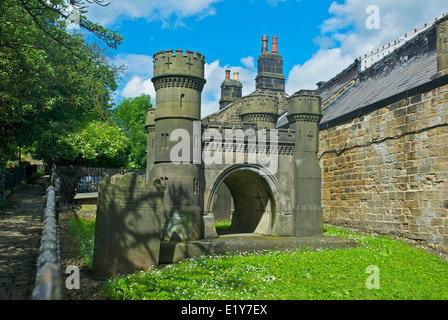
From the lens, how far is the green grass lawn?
6.95 metres

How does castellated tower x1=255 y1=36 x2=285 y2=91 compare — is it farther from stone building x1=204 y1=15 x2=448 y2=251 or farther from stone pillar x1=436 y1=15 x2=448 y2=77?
stone pillar x1=436 y1=15 x2=448 y2=77

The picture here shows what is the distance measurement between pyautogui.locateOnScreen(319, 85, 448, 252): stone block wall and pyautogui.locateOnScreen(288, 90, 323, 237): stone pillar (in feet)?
9.15

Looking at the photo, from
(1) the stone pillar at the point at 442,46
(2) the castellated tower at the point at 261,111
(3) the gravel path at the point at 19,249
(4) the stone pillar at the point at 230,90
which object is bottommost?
(3) the gravel path at the point at 19,249

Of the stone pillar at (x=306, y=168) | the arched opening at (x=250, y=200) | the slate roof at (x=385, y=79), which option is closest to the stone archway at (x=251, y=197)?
the arched opening at (x=250, y=200)

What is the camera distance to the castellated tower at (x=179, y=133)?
11.2 meters

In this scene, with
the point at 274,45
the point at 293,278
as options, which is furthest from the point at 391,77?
the point at 274,45

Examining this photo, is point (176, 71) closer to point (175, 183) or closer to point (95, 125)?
point (175, 183)

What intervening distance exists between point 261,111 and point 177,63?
5236mm

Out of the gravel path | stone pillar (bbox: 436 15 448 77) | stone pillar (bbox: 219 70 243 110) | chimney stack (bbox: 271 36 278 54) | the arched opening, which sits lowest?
the gravel path

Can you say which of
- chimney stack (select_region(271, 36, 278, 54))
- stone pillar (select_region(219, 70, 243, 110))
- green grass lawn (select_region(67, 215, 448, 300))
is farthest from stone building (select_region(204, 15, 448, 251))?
stone pillar (select_region(219, 70, 243, 110))

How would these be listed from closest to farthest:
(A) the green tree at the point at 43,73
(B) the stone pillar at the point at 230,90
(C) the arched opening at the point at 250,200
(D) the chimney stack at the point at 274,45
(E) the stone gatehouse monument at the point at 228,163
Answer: (A) the green tree at the point at 43,73
(E) the stone gatehouse monument at the point at 228,163
(C) the arched opening at the point at 250,200
(D) the chimney stack at the point at 274,45
(B) the stone pillar at the point at 230,90

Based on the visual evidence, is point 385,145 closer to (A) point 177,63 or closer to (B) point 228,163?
(B) point 228,163

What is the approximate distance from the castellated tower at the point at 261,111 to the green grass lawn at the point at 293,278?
20.9 feet

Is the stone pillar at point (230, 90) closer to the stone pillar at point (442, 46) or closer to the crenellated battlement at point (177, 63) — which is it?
the crenellated battlement at point (177, 63)
